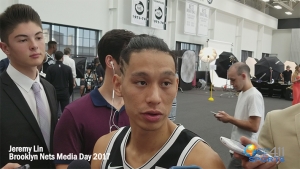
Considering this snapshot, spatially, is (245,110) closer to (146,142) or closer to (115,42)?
(115,42)

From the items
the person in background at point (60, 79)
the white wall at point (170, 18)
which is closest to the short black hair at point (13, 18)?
the white wall at point (170, 18)

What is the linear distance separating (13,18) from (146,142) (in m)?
0.89

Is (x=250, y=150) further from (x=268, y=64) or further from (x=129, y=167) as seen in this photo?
(x=268, y=64)

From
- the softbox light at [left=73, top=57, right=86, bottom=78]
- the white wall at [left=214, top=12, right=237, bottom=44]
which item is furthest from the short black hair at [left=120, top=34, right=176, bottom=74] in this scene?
the white wall at [left=214, top=12, right=237, bottom=44]

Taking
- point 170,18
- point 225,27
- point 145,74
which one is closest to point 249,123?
point 145,74

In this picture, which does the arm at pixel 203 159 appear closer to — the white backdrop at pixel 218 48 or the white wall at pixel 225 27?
the white backdrop at pixel 218 48

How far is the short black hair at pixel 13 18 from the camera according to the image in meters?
1.20

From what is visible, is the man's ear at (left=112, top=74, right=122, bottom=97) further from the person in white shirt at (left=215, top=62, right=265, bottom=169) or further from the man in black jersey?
the person in white shirt at (left=215, top=62, right=265, bottom=169)

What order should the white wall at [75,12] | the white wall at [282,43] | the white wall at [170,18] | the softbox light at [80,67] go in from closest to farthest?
the softbox light at [80,67]
the white wall at [75,12]
the white wall at [170,18]
the white wall at [282,43]

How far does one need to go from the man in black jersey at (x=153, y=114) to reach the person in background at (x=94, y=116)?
29 centimetres

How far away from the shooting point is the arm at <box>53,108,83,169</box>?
1086 mm

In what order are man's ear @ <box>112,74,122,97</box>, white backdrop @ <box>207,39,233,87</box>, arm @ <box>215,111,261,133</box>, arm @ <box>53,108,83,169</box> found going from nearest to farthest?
man's ear @ <box>112,74,122,97</box>, arm @ <box>53,108,83,169</box>, arm @ <box>215,111,261,133</box>, white backdrop @ <box>207,39,233,87</box>

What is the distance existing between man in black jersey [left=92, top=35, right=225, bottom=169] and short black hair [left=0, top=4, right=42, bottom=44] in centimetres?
66

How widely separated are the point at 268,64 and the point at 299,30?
38.5ft
